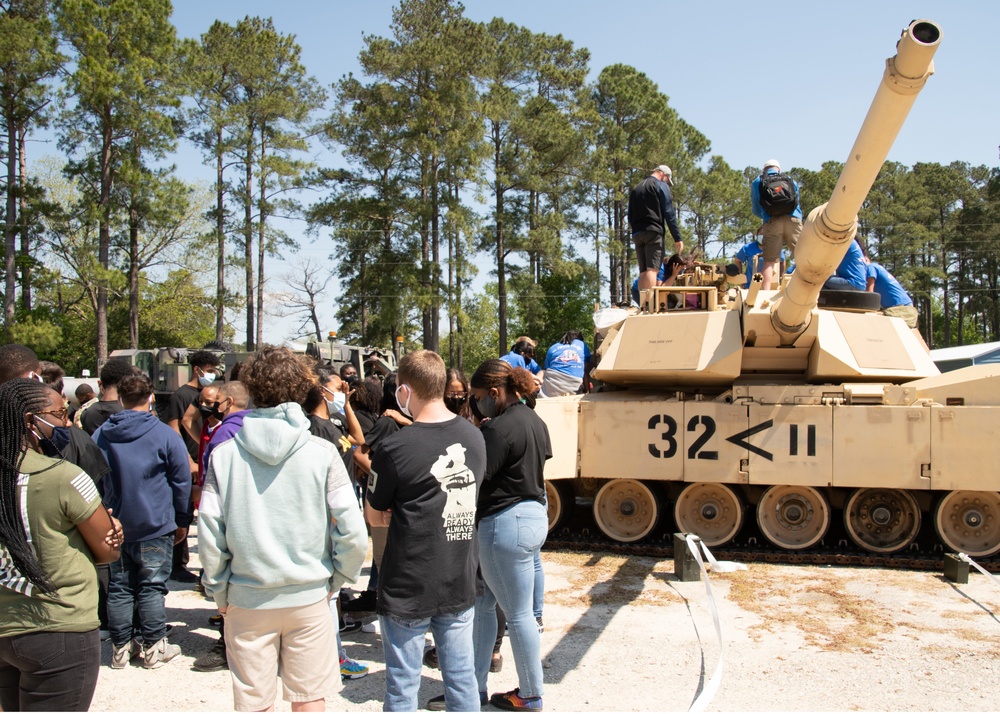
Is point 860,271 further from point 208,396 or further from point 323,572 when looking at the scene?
point 323,572

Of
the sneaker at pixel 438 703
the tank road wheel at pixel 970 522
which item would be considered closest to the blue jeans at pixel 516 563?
the sneaker at pixel 438 703

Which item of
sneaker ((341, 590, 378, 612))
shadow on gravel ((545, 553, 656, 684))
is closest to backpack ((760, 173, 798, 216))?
shadow on gravel ((545, 553, 656, 684))

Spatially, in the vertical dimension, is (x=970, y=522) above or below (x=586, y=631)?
above

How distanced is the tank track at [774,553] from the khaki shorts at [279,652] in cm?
584

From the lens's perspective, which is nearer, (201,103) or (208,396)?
(208,396)

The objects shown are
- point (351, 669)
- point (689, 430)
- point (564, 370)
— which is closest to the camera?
point (351, 669)

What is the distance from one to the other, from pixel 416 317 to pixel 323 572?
3070cm

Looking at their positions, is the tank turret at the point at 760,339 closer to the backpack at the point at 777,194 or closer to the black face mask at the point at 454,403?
the backpack at the point at 777,194

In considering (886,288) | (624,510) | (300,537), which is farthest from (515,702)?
(886,288)

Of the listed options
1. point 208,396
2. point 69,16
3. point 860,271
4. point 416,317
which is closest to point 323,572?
point 208,396

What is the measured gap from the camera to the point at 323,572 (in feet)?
10.6

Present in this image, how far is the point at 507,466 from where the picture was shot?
170 inches

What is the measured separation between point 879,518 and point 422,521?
6.33m

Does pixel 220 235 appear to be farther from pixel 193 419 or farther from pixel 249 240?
pixel 193 419
